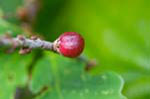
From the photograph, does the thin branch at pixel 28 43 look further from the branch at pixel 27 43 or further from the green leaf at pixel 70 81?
the green leaf at pixel 70 81

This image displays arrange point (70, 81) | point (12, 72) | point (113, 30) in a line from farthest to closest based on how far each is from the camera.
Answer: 1. point (113, 30)
2. point (12, 72)
3. point (70, 81)

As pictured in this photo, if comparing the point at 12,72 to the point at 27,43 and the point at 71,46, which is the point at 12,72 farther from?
the point at 71,46

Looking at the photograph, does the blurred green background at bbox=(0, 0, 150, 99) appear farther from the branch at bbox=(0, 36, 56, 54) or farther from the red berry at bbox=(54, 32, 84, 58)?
the red berry at bbox=(54, 32, 84, 58)

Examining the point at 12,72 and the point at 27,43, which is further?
the point at 12,72

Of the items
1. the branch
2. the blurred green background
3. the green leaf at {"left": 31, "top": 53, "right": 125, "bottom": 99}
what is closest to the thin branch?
the branch

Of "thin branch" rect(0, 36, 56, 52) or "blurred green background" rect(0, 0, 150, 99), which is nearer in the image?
"thin branch" rect(0, 36, 56, 52)

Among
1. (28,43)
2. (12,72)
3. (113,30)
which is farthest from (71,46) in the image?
(113,30)
